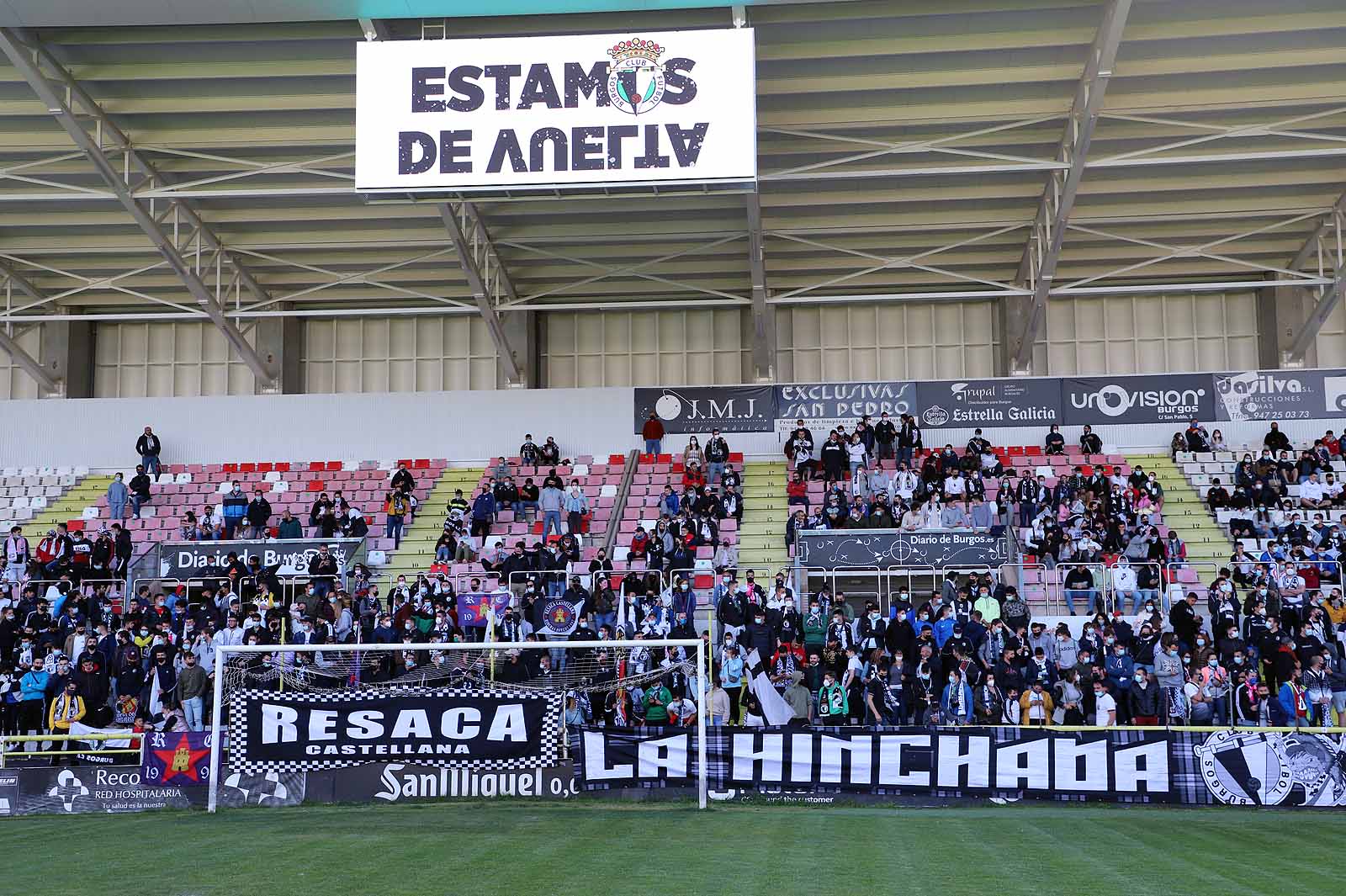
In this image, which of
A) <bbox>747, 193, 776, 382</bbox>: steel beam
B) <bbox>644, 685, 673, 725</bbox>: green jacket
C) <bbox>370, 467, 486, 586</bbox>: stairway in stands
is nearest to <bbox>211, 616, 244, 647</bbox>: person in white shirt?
<bbox>370, 467, 486, 586</bbox>: stairway in stands

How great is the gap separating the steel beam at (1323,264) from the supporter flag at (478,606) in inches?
773

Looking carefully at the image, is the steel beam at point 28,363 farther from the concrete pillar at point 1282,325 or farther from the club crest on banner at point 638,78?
the concrete pillar at point 1282,325

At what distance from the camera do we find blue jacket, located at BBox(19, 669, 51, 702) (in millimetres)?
21250

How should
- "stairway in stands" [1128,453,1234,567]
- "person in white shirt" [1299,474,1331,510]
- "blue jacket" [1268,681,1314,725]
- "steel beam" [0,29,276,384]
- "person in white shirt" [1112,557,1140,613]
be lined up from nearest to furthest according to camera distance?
"blue jacket" [1268,681,1314,725] < "person in white shirt" [1112,557,1140,613] < "steel beam" [0,29,276,384] < "stairway in stands" [1128,453,1234,567] < "person in white shirt" [1299,474,1331,510]

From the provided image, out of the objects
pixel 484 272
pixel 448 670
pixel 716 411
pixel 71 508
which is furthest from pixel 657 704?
pixel 71 508

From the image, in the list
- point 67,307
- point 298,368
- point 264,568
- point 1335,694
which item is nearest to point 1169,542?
point 1335,694

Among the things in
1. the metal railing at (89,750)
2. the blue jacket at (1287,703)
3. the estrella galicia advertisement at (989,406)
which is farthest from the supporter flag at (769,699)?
the estrella galicia advertisement at (989,406)

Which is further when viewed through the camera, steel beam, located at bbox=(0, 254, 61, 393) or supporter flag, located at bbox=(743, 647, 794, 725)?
steel beam, located at bbox=(0, 254, 61, 393)

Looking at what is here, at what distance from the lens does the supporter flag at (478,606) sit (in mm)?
24781

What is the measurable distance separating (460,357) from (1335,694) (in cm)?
2413

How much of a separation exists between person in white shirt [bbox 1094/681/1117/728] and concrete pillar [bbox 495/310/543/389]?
20.0 metres

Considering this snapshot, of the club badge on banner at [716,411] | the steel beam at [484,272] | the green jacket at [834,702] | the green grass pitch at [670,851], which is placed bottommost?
the green grass pitch at [670,851]

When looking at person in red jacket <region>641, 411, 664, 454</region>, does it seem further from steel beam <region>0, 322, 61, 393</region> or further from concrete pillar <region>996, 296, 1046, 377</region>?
steel beam <region>0, 322, 61, 393</region>

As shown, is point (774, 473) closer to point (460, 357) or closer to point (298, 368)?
point (460, 357)
